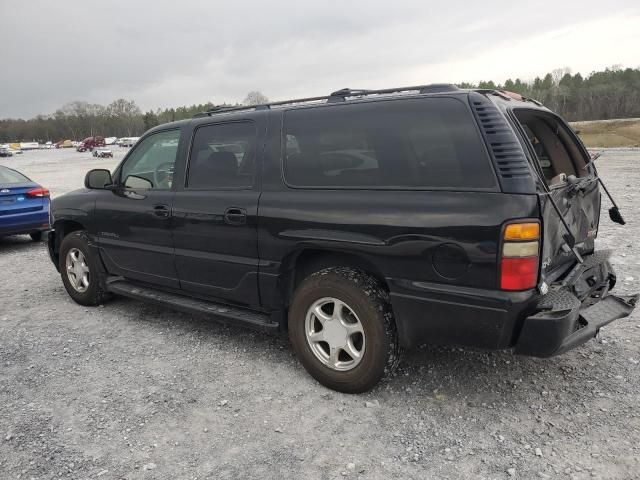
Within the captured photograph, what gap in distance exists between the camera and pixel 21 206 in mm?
8227

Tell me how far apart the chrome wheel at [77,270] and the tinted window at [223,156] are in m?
1.90

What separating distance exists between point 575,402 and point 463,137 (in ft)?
5.84

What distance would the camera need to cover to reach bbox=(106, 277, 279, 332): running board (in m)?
3.75

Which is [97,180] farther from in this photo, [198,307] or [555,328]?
[555,328]

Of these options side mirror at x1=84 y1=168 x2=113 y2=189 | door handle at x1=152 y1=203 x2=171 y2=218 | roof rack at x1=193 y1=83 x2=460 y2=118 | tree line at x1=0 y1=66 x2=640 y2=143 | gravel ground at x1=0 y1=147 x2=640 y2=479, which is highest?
tree line at x1=0 y1=66 x2=640 y2=143

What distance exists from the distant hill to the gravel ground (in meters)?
30.8

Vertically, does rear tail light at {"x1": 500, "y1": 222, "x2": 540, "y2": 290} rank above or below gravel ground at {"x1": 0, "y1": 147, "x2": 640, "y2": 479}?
above

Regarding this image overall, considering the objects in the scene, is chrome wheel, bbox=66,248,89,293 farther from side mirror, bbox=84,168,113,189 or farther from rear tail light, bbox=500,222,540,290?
rear tail light, bbox=500,222,540,290

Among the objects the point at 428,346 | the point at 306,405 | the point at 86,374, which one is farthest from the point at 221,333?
the point at 428,346

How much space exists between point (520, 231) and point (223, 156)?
2298mm

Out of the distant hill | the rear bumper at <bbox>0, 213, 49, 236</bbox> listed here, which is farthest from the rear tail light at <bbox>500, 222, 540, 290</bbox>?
the distant hill

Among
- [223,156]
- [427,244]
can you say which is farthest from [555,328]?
[223,156]

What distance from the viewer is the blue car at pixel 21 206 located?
804 cm

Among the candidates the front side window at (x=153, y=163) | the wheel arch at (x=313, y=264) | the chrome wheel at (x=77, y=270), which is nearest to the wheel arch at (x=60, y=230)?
the chrome wheel at (x=77, y=270)
